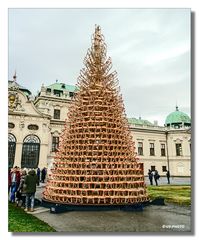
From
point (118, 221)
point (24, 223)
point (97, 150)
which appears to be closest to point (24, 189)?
point (24, 223)

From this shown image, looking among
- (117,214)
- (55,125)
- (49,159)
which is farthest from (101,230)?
(55,125)

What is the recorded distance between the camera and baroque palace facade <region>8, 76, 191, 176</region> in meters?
14.2

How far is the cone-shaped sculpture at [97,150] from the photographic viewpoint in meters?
4.90

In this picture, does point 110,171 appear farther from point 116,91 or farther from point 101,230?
point 116,91

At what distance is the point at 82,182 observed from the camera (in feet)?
16.0

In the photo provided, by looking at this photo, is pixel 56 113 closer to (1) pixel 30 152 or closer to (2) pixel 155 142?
(1) pixel 30 152

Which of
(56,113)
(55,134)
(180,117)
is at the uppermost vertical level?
(56,113)

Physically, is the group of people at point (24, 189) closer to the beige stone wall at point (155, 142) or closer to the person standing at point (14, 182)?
the person standing at point (14, 182)

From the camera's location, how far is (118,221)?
422 cm

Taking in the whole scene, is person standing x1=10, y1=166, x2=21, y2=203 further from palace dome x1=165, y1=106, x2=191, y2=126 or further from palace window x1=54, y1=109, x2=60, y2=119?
palace window x1=54, y1=109, x2=60, y2=119

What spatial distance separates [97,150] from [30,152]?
11.3 meters

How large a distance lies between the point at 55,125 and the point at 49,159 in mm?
3050
